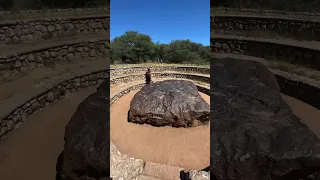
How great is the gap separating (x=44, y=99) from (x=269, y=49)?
8054 millimetres

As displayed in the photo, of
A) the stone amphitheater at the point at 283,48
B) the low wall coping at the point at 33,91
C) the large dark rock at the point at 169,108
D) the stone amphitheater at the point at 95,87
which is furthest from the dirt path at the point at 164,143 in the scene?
the stone amphitheater at the point at 283,48

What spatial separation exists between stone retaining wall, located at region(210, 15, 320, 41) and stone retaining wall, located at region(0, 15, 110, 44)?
520 cm

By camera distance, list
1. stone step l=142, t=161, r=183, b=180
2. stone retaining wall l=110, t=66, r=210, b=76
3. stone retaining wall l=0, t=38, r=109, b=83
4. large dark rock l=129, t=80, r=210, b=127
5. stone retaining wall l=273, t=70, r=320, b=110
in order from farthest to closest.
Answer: stone retaining wall l=110, t=66, r=210, b=76
large dark rock l=129, t=80, r=210, b=127
stone retaining wall l=0, t=38, r=109, b=83
stone retaining wall l=273, t=70, r=320, b=110
stone step l=142, t=161, r=183, b=180

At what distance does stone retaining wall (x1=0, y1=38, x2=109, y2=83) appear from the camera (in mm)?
7482

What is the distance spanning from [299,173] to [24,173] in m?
3.56

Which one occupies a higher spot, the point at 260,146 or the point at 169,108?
the point at 260,146

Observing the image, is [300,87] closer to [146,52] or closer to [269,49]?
[269,49]

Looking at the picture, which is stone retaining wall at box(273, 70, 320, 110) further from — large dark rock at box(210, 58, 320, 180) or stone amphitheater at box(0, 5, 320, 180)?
large dark rock at box(210, 58, 320, 180)

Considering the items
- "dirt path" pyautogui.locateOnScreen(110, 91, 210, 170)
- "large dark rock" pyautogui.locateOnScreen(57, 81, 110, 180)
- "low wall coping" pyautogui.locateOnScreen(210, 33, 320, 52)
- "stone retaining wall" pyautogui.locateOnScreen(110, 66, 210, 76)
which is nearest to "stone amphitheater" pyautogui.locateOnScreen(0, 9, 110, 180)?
"large dark rock" pyautogui.locateOnScreen(57, 81, 110, 180)

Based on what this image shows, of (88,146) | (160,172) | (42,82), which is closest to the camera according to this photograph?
(88,146)

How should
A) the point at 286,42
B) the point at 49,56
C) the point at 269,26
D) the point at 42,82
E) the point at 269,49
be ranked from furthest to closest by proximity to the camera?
the point at 269,26 < the point at 269,49 < the point at 286,42 < the point at 49,56 < the point at 42,82

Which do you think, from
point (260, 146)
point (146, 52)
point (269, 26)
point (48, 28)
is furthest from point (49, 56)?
point (146, 52)

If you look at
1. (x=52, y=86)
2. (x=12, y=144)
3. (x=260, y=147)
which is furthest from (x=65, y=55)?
(x=260, y=147)

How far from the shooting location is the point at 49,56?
28.8 ft
